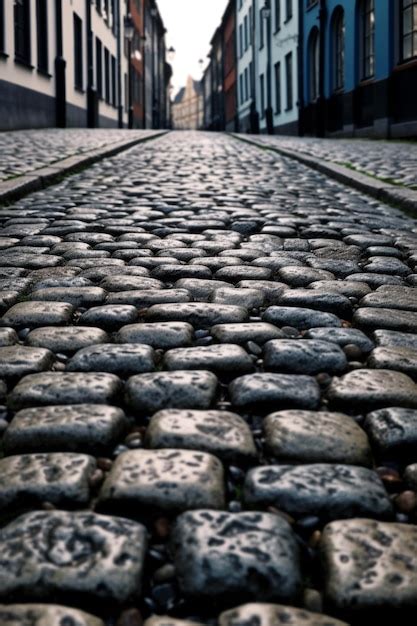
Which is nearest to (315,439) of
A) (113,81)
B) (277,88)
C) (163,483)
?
(163,483)

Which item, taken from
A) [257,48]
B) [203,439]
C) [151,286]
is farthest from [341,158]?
[257,48]

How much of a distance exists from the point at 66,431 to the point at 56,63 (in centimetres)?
1896

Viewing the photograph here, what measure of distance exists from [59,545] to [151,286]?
2015 millimetres

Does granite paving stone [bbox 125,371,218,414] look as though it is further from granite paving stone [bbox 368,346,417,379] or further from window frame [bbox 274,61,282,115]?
window frame [bbox 274,61,282,115]

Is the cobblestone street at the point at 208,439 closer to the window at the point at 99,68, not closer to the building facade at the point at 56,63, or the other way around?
the building facade at the point at 56,63

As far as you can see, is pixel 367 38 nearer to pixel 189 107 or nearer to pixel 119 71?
pixel 119 71

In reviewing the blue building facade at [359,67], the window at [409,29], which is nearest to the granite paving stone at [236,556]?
the blue building facade at [359,67]

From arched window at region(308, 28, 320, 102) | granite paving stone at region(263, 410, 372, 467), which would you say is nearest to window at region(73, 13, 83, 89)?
arched window at region(308, 28, 320, 102)

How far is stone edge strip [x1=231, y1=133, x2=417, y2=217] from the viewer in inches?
229

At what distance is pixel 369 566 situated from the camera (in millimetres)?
1254

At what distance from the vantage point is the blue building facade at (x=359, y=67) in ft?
49.1

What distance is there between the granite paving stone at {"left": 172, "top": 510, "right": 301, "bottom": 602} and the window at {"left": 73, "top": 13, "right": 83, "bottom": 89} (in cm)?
2213

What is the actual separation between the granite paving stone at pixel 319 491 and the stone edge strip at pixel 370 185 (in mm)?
4250

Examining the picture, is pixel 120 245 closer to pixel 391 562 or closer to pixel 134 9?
pixel 391 562
